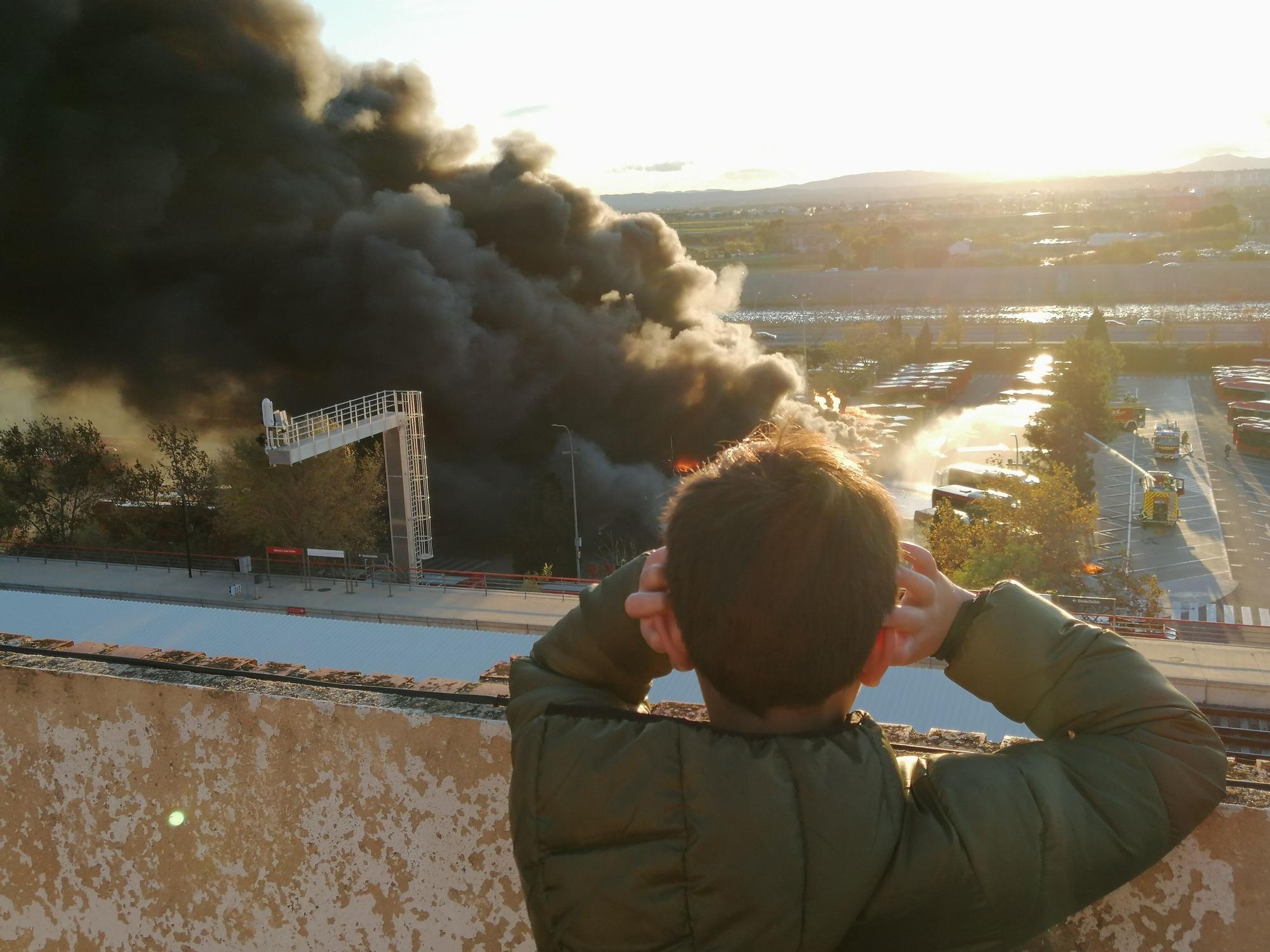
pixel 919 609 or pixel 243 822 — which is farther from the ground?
pixel 919 609

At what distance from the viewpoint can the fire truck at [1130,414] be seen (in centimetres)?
2916

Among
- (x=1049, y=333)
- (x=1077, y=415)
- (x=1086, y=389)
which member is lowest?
(x=1077, y=415)

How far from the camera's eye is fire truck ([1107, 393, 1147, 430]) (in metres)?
29.2

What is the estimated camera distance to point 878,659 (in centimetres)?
106

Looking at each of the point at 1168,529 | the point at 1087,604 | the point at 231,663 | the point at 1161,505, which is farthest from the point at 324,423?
the point at 231,663

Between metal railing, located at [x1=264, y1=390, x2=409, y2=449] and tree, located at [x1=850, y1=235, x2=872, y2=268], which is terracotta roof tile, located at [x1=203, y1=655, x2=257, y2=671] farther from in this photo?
tree, located at [x1=850, y1=235, x2=872, y2=268]

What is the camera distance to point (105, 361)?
25.0 meters

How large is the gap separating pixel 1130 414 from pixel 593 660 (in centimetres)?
3146

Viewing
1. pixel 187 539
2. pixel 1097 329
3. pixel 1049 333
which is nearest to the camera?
pixel 187 539

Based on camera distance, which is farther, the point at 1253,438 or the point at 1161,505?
the point at 1253,438

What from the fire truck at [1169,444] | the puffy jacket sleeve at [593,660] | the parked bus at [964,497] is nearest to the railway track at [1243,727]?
the parked bus at [964,497]

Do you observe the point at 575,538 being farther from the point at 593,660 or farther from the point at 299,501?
the point at 593,660

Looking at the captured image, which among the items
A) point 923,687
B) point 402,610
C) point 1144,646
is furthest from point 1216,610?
point 402,610

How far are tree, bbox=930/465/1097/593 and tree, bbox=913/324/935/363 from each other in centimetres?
2605
